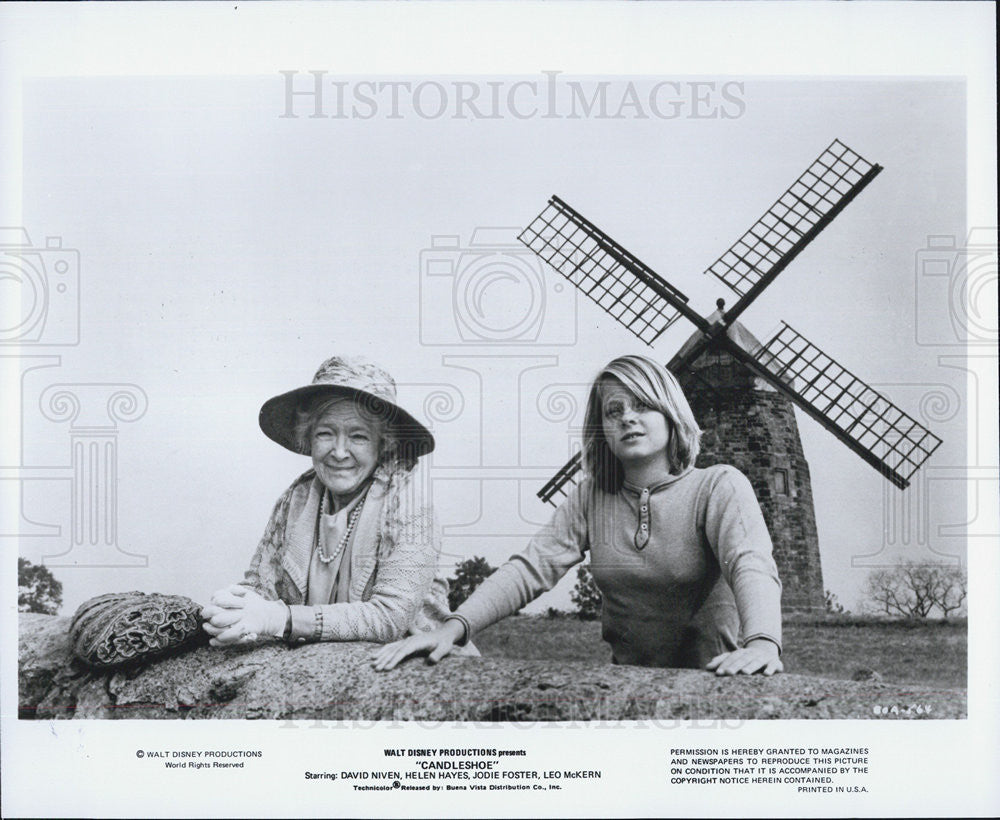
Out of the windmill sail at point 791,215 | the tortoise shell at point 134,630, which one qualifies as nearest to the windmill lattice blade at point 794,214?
the windmill sail at point 791,215

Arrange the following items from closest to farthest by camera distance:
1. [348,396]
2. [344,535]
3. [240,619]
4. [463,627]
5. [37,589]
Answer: [240,619], [463,627], [344,535], [348,396], [37,589]

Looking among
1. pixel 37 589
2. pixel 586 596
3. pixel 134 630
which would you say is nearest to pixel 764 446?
pixel 586 596

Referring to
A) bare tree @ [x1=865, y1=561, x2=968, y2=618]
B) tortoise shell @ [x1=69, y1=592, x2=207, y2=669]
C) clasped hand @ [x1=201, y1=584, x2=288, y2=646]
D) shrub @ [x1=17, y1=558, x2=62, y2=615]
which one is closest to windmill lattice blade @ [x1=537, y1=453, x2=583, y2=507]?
clasped hand @ [x1=201, y1=584, x2=288, y2=646]

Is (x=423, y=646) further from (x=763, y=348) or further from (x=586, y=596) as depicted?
(x=763, y=348)

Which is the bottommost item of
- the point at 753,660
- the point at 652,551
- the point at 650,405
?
the point at 753,660

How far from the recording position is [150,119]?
265 inches

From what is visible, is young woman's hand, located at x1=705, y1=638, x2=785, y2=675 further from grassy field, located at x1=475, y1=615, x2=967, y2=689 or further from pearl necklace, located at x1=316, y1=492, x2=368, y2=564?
Result: pearl necklace, located at x1=316, y1=492, x2=368, y2=564

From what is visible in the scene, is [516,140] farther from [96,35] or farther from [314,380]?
[96,35]

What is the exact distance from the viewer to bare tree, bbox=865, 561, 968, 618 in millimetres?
6418

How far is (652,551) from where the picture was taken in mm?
6234

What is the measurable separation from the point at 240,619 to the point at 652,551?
7.19ft

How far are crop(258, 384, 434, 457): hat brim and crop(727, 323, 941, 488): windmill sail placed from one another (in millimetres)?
1802

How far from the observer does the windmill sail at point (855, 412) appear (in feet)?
21.4

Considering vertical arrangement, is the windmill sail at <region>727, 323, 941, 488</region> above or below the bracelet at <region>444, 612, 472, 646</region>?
above
